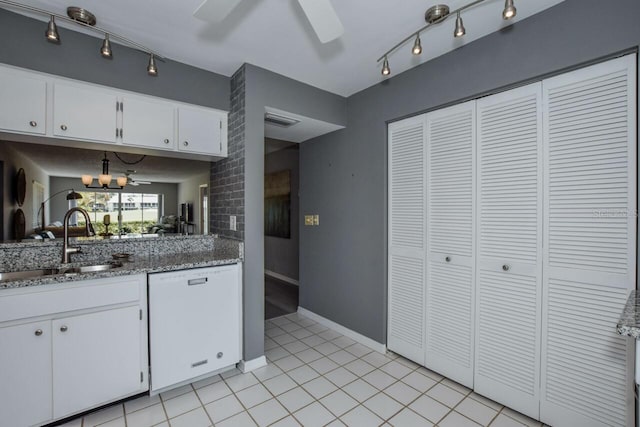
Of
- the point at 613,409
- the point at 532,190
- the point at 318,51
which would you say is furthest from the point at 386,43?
the point at 613,409

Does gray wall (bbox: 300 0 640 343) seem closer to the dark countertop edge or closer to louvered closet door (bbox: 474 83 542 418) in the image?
louvered closet door (bbox: 474 83 542 418)

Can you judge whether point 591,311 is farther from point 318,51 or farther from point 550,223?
point 318,51

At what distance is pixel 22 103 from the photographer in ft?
5.65

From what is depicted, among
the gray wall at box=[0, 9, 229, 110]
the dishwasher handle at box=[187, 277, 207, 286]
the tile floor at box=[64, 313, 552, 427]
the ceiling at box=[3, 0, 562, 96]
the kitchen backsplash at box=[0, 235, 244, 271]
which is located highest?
the ceiling at box=[3, 0, 562, 96]

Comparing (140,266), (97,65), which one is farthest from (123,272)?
(97,65)

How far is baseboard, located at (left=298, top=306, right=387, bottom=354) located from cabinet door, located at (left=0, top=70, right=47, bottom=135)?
9.82ft

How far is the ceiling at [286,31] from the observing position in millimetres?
1629

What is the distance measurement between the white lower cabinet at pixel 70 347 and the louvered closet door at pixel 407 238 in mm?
2015

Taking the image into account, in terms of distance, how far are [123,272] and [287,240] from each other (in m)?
3.26

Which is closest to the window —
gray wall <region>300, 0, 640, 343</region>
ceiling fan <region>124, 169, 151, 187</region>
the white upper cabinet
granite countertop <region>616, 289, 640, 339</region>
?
ceiling fan <region>124, 169, 151, 187</region>

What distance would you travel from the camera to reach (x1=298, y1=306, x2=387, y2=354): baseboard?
2.63 m

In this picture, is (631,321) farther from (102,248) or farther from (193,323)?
(102,248)

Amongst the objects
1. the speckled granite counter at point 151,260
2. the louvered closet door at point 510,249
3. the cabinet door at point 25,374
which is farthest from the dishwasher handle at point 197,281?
the louvered closet door at point 510,249

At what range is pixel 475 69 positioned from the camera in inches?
76.8
